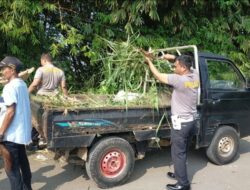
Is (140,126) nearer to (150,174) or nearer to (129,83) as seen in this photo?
(129,83)

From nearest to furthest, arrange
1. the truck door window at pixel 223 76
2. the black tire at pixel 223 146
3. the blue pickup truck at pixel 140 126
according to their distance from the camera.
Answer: the blue pickup truck at pixel 140 126 < the truck door window at pixel 223 76 < the black tire at pixel 223 146

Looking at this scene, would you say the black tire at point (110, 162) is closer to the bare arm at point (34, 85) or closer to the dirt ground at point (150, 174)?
the dirt ground at point (150, 174)

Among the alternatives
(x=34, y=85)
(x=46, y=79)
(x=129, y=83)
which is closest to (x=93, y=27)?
(x=46, y=79)

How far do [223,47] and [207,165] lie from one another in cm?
421

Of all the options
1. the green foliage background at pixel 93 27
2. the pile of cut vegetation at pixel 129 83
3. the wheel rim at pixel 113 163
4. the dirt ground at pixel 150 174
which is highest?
the green foliage background at pixel 93 27

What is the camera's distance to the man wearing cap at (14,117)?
468cm

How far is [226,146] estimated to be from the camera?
6.98m

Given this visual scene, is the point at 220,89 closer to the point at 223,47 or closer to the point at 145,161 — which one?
the point at 145,161

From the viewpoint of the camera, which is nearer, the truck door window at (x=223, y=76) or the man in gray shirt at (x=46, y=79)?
the truck door window at (x=223, y=76)

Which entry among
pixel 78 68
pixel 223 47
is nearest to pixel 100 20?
pixel 78 68

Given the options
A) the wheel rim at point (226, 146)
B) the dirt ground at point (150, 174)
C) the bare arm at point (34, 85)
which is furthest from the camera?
the bare arm at point (34, 85)

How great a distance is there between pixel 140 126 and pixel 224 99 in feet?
5.71

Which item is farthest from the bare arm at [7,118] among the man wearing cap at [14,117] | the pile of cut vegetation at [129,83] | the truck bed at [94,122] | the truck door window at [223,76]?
the truck door window at [223,76]

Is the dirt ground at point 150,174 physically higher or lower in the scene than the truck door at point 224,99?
lower
